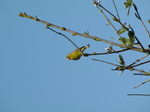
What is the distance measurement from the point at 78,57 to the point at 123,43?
330 mm

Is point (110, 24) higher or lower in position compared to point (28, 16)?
lower

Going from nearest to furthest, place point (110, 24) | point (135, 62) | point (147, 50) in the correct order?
point (147, 50)
point (135, 62)
point (110, 24)

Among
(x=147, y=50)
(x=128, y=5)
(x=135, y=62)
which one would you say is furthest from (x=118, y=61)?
(x=128, y=5)

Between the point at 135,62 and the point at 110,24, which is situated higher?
the point at 110,24

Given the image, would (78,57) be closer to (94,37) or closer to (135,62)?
(94,37)

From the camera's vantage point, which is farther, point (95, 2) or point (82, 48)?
point (95, 2)

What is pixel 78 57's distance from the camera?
4.98ft

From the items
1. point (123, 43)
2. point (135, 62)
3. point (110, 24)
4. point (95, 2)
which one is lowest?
point (135, 62)

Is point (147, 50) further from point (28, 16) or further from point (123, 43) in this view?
point (28, 16)

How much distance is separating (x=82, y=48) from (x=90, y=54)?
5.7 inches

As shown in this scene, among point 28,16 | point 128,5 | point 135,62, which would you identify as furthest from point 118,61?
point 28,16

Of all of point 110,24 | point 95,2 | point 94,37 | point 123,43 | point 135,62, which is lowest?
point 135,62

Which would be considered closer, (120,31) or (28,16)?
(28,16)

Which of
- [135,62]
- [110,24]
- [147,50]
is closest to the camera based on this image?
[147,50]
